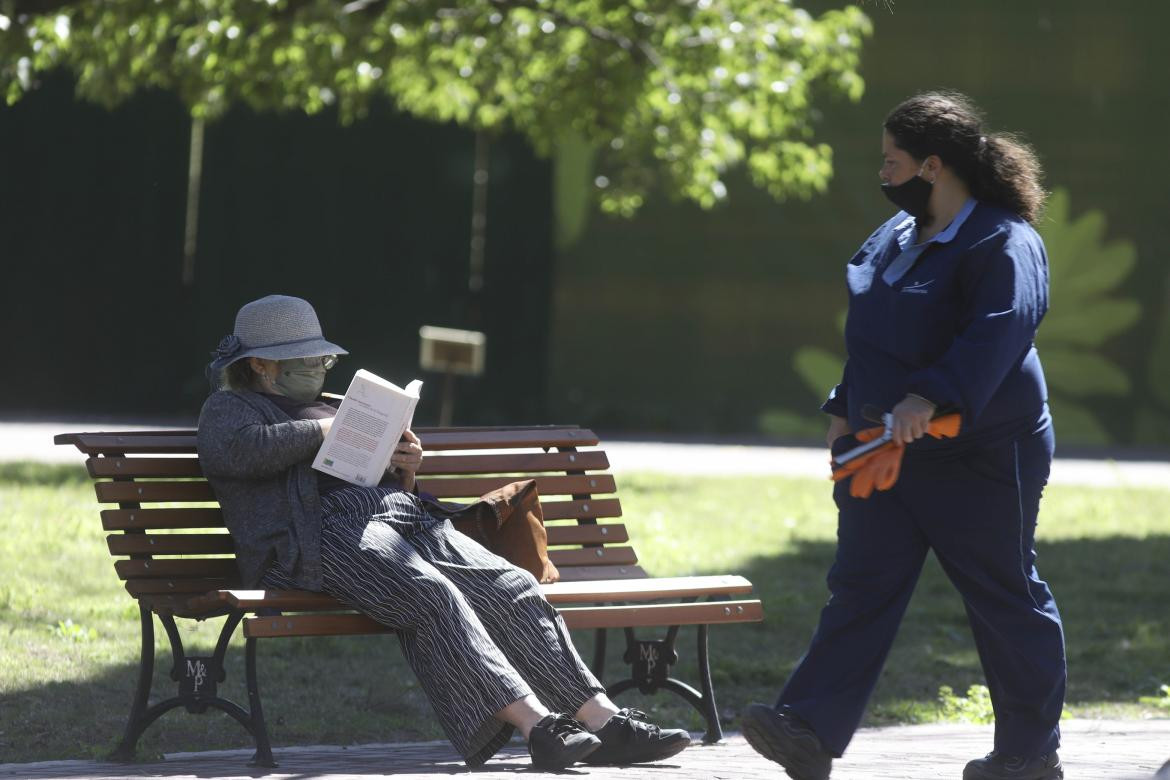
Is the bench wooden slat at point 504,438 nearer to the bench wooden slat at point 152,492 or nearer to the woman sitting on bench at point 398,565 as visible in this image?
the woman sitting on bench at point 398,565

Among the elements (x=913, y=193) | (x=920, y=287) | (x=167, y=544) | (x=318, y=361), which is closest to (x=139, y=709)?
(x=167, y=544)

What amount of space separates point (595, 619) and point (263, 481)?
1.01 m

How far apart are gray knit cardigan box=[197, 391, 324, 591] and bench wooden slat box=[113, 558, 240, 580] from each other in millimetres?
215

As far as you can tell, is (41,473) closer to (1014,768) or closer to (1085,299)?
(1014,768)

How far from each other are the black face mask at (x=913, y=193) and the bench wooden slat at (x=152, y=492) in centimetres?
218

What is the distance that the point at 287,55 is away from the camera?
12.1 metres

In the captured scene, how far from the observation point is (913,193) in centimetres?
454

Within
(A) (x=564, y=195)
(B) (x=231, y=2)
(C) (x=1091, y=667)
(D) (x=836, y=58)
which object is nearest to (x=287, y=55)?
(B) (x=231, y=2)

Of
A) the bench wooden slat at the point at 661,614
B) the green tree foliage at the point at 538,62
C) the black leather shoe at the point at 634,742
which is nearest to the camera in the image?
the black leather shoe at the point at 634,742

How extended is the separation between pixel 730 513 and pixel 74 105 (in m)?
9.46

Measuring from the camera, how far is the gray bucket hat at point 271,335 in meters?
5.22

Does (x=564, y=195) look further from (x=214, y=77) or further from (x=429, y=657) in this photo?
(x=429, y=657)

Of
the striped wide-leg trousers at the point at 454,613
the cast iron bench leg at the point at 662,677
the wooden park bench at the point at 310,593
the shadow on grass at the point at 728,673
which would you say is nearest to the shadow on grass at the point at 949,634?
the shadow on grass at the point at 728,673

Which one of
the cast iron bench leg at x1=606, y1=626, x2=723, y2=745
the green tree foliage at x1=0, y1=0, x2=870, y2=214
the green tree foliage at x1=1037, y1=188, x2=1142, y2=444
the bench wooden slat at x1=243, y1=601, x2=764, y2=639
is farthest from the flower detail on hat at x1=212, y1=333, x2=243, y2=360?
the green tree foliage at x1=1037, y1=188, x2=1142, y2=444
